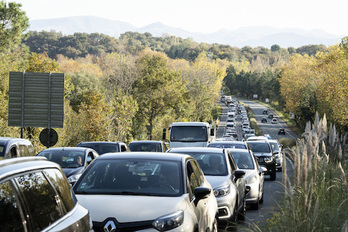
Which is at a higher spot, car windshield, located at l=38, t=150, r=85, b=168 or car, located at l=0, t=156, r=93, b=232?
car, located at l=0, t=156, r=93, b=232

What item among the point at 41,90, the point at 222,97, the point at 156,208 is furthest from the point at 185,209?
the point at 222,97

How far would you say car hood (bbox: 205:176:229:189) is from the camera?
11.5m

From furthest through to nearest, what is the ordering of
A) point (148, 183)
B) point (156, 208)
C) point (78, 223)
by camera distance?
1. point (148, 183)
2. point (156, 208)
3. point (78, 223)

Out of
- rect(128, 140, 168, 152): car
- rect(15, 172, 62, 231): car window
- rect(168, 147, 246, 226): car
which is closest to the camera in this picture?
rect(15, 172, 62, 231): car window

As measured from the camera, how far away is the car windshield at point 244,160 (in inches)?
631

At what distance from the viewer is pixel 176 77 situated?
6241 centimetres

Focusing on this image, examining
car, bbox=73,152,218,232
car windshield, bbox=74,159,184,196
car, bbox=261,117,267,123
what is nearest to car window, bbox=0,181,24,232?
car, bbox=73,152,218,232

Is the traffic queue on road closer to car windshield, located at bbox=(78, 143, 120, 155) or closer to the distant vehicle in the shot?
the distant vehicle

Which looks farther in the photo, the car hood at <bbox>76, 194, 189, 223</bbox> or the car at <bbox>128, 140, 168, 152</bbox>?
the car at <bbox>128, 140, 168, 152</bbox>

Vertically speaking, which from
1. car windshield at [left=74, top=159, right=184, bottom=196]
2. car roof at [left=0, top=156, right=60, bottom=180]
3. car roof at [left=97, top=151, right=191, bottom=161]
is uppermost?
car roof at [left=0, top=156, right=60, bottom=180]

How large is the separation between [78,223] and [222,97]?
173 m

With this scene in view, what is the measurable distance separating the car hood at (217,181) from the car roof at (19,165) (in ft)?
22.6

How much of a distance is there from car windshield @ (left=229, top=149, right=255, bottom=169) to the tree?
98.7ft

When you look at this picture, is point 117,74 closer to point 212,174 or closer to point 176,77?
point 176,77
